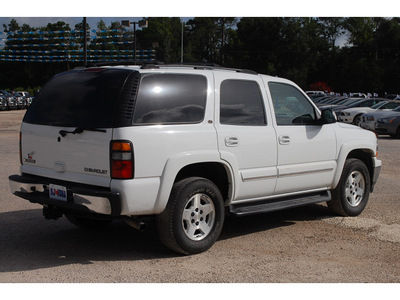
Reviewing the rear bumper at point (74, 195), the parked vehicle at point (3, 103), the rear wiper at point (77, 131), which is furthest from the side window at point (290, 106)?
the parked vehicle at point (3, 103)

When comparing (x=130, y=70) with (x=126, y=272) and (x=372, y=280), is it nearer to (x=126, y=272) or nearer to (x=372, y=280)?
(x=126, y=272)

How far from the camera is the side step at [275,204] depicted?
253 inches

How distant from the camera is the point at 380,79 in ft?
254

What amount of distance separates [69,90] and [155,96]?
985mm

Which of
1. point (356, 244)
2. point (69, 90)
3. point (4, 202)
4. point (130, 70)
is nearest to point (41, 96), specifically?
point (69, 90)

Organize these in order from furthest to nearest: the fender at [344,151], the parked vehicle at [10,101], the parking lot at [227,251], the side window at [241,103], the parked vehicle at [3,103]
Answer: the parked vehicle at [10,101] → the parked vehicle at [3,103] → the fender at [344,151] → the side window at [241,103] → the parking lot at [227,251]

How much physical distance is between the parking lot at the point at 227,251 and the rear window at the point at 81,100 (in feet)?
4.55

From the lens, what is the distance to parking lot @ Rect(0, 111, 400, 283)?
17.2ft

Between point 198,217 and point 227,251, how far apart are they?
0.53 meters

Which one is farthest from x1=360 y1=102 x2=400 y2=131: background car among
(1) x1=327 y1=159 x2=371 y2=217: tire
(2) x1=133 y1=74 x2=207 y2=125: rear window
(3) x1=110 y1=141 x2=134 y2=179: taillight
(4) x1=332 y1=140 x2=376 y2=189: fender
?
(3) x1=110 y1=141 x2=134 y2=179: taillight

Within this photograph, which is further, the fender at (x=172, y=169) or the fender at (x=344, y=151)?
the fender at (x=344, y=151)

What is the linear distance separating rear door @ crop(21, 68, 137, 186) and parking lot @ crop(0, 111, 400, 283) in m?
0.85

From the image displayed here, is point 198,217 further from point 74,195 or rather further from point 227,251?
point 74,195

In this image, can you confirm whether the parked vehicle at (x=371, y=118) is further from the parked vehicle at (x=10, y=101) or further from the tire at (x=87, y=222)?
the parked vehicle at (x=10, y=101)
